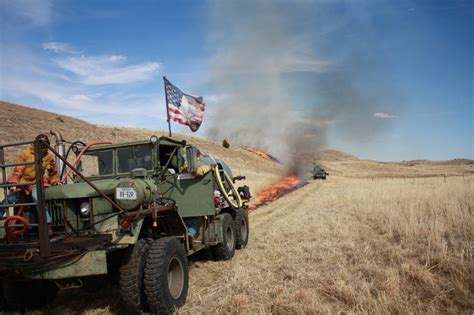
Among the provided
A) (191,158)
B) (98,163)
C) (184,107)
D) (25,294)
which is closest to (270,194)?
(184,107)

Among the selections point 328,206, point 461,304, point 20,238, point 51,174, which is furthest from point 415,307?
point 328,206

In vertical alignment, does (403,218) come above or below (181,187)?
below

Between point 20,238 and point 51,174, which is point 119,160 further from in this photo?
point 20,238

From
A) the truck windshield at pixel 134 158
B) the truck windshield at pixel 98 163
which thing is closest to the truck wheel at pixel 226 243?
the truck windshield at pixel 134 158

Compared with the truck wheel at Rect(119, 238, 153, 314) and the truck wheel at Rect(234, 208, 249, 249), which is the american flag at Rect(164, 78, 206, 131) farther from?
the truck wheel at Rect(119, 238, 153, 314)

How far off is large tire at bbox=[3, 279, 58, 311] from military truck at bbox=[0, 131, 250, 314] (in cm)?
1

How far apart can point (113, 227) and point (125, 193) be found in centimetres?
43

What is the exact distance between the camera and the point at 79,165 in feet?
23.8

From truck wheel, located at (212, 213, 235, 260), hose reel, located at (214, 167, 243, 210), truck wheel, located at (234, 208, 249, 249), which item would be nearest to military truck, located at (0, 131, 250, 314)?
truck wheel, located at (212, 213, 235, 260)

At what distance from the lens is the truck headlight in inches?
190

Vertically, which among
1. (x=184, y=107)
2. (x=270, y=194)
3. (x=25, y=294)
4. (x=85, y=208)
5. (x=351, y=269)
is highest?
(x=184, y=107)

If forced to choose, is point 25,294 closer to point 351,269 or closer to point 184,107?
point 351,269

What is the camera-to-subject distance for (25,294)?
512cm

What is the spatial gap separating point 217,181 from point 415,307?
4250mm
